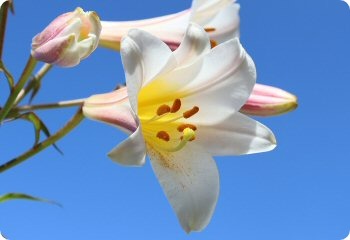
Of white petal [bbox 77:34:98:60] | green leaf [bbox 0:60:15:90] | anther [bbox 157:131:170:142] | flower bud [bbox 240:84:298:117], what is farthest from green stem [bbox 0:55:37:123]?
flower bud [bbox 240:84:298:117]

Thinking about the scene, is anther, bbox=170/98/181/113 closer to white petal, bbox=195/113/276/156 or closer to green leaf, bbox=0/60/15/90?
white petal, bbox=195/113/276/156

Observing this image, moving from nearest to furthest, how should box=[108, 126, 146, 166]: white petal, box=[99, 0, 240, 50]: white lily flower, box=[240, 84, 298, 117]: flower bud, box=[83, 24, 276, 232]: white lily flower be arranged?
box=[108, 126, 146, 166]: white petal, box=[83, 24, 276, 232]: white lily flower, box=[240, 84, 298, 117]: flower bud, box=[99, 0, 240, 50]: white lily flower

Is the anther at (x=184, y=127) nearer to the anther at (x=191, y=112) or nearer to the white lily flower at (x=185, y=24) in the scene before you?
the anther at (x=191, y=112)

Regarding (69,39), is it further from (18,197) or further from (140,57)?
(18,197)

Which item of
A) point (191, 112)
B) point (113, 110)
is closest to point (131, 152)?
point (113, 110)

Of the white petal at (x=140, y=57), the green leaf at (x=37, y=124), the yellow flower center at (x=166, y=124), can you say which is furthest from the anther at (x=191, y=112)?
the green leaf at (x=37, y=124)

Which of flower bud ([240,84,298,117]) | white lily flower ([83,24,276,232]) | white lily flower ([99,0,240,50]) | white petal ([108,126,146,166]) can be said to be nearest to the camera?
white petal ([108,126,146,166])
